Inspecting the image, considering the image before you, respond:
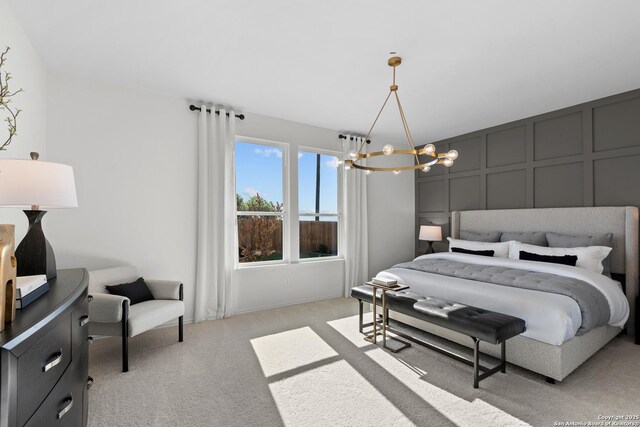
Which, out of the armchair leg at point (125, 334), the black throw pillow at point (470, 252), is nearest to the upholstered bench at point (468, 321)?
the black throw pillow at point (470, 252)

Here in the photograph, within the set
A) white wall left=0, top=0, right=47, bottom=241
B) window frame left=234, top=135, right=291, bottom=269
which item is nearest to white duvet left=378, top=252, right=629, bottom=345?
window frame left=234, top=135, right=291, bottom=269

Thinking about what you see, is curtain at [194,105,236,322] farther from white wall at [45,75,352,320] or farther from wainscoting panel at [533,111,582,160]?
wainscoting panel at [533,111,582,160]

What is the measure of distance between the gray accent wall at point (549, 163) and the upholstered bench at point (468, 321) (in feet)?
8.93

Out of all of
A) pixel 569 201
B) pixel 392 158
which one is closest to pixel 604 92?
pixel 569 201

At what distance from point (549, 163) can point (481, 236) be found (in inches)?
54.9

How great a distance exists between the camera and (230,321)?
3898 mm

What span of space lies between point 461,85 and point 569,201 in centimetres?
235

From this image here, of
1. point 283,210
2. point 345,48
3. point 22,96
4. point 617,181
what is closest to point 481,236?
point 617,181

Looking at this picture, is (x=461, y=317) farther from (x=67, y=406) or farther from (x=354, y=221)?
(x=354, y=221)

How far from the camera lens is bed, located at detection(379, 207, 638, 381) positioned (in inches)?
95.4

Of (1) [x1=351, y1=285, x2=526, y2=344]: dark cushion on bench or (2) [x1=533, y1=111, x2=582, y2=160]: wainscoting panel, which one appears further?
(2) [x1=533, y1=111, x2=582, y2=160]: wainscoting panel

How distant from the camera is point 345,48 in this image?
2.75 metres

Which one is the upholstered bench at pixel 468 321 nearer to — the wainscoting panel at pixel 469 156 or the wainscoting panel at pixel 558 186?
the wainscoting panel at pixel 558 186

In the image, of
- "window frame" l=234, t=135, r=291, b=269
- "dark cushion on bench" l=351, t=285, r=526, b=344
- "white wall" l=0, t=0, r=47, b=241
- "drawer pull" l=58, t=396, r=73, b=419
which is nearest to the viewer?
"drawer pull" l=58, t=396, r=73, b=419
